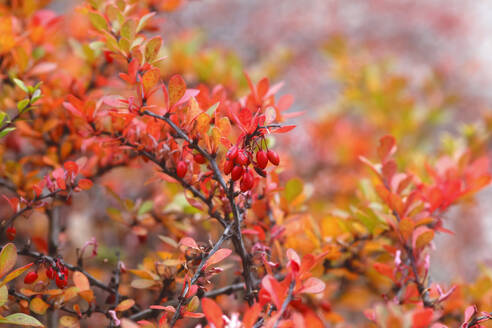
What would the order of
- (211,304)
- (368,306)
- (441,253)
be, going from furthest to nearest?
(441,253), (368,306), (211,304)

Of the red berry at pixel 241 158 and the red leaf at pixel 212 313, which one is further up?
the red berry at pixel 241 158

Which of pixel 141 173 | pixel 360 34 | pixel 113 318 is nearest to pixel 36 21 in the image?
pixel 113 318

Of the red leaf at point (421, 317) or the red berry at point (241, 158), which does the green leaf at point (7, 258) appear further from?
the red leaf at point (421, 317)

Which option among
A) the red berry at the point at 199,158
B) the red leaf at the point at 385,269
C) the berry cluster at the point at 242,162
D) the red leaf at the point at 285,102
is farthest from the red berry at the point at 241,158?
the red leaf at the point at 385,269

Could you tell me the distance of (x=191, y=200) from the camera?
0.73 m

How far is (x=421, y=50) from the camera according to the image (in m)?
4.10

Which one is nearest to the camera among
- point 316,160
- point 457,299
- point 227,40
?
point 457,299

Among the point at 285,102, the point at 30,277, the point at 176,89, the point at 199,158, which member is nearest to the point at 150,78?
the point at 176,89

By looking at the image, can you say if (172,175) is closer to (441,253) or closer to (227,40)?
(441,253)

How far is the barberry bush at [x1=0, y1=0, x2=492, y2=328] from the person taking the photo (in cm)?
62

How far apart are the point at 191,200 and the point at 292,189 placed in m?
0.28

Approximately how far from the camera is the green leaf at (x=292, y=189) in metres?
0.92

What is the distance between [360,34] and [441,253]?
2.90 m

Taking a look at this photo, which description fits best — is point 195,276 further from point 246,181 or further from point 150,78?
point 150,78
